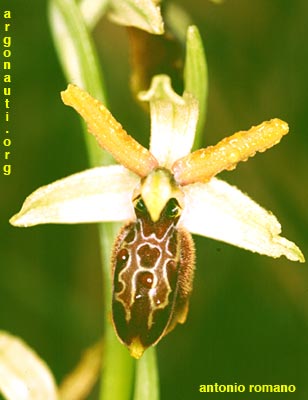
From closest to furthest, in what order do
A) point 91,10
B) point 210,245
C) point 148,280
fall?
point 148,280 < point 91,10 < point 210,245

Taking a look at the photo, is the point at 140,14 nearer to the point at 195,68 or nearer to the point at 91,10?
the point at 195,68

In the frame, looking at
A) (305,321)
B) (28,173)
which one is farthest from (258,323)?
(28,173)

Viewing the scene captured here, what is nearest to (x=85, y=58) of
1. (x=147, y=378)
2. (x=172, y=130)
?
(x=172, y=130)

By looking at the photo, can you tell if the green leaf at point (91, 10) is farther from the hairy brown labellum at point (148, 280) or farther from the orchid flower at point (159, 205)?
the hairy brown labellum at point (148, 280)

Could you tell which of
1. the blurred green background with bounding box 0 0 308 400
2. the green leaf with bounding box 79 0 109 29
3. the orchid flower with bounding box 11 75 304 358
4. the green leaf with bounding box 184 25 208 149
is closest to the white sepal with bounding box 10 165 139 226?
the orchid flower with bounding box 11 75 304 358

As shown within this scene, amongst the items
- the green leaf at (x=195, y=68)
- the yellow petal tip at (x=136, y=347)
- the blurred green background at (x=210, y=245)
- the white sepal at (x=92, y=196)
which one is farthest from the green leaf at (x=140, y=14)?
the blurred green background at (x=210, y=245)

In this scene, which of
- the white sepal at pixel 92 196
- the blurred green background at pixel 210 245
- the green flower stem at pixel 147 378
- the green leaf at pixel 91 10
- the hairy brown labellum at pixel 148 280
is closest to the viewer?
the hairy brown labellum at pixel 148 280
